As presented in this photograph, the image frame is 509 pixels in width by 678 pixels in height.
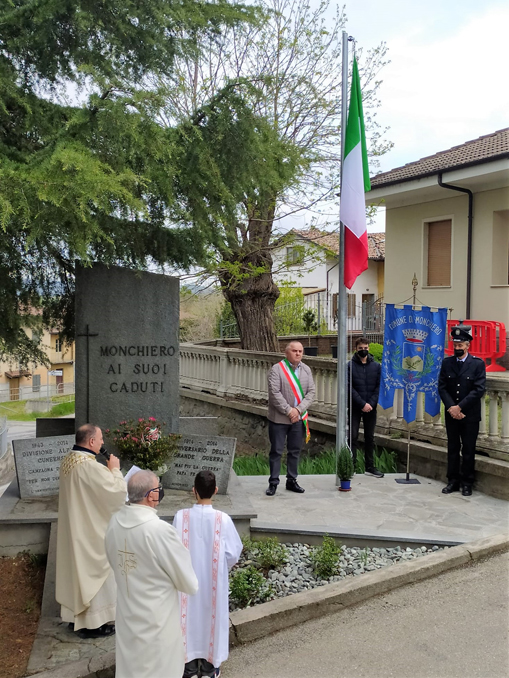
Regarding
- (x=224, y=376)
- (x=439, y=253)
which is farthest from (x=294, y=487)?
(x=439, y=253)

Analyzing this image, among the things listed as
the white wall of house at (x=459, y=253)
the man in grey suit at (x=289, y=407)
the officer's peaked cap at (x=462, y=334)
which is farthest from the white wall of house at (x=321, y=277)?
the man in grey suit at (x=289, y=407)

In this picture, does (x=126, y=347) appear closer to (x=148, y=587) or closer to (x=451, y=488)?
(x=148, y=587)

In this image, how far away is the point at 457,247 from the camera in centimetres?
1786

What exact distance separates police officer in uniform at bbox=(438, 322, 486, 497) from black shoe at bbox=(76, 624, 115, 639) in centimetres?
503

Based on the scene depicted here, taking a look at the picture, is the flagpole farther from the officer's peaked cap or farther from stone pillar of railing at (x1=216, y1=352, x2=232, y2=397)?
stone pillar of railing at (x1=216, y1=352, x2=232, y2=397)

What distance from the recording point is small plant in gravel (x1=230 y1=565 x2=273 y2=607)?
5289 millimetres

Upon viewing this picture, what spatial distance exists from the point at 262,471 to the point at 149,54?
6.53 m

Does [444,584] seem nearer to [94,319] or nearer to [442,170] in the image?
[94,319]

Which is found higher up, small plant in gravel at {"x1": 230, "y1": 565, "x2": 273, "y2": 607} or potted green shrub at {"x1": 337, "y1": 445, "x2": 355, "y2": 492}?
potted green shrub at {"x1": 337, "y1": 445, "x2": 355, "y2": 492}

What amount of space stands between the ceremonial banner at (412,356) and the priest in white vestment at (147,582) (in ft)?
20.6

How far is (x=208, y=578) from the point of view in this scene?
4.27 metres

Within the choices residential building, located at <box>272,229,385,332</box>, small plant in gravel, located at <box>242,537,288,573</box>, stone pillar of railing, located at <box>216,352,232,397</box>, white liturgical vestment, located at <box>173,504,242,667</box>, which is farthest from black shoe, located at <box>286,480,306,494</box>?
residential building, located at <box>272,229,385,332</box>

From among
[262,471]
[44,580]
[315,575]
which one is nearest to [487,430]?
[262,471]

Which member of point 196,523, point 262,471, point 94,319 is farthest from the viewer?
point 262,471
